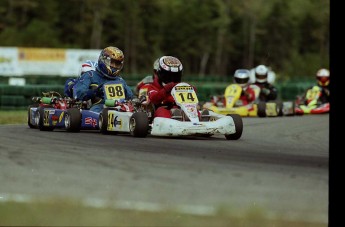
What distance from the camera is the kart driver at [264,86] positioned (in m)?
14.1

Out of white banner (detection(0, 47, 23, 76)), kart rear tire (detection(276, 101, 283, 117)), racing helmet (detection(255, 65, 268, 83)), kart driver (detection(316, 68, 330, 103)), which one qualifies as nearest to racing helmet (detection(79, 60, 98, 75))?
kart rear tire (detection(276, 101, 283, 117))

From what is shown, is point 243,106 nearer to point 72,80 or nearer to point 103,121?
point 103,121

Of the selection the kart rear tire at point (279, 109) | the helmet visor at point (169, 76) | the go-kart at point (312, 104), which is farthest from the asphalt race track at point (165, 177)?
the go-kart at point (312, 104)

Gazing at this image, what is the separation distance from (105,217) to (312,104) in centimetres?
1174

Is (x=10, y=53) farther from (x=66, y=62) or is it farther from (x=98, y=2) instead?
(x=98, y=2)

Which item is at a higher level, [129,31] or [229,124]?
[129,31]

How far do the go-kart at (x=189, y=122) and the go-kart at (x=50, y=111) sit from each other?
78 centimetres

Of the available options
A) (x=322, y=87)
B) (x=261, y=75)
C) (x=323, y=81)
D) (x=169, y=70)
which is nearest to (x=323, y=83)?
(x=323, y=81)

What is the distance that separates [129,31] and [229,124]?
239cm

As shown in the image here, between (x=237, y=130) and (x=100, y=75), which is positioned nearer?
(x=100, y=75)

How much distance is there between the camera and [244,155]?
Result: 5.59m

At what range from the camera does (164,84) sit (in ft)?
25.2
